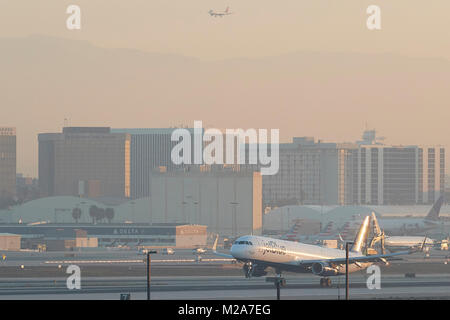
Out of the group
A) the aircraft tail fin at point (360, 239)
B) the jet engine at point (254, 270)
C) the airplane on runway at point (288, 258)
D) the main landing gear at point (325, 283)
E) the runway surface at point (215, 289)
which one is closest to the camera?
the runway surface at point (215, 289)

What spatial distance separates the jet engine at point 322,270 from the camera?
112188mm

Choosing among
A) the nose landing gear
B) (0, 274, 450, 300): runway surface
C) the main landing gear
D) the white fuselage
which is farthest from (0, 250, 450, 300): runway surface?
the white fuselage

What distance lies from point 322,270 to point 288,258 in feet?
11.9

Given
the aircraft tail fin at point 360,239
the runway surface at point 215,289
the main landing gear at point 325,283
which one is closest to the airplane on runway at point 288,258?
the main landing gear at point 325,283

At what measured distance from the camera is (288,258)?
112438 millimetres

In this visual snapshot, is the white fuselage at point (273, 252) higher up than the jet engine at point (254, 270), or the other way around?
the white fuselage at point (273, 252)

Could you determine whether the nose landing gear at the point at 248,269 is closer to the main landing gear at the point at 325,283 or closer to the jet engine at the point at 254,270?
the jet engine at the point at 254,270

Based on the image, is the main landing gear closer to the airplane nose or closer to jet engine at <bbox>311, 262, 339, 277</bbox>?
jet engine at <bbox>311, 262, 339, 277</bbox>

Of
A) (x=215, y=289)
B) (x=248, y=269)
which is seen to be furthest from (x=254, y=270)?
(x=215, y=289)

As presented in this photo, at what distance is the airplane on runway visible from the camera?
361ft

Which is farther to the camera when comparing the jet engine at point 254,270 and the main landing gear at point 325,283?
the jet engine at point 254,270

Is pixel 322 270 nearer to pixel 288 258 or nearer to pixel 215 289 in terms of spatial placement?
pixel 288 258
